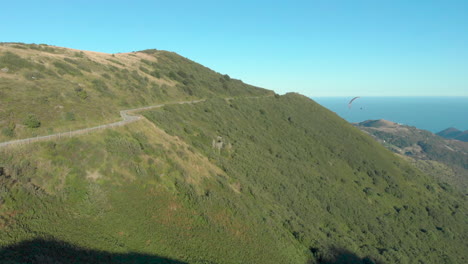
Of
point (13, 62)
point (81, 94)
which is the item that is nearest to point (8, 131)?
point (81, 94)

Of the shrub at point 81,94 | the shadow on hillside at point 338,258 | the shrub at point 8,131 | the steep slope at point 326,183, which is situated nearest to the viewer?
the shrub at point 8,131

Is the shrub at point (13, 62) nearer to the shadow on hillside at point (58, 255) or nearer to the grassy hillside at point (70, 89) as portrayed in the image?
the grassy hillside at point (70, 89)

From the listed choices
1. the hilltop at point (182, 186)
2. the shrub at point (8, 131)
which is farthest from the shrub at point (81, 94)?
the shrub at point (8, 131)

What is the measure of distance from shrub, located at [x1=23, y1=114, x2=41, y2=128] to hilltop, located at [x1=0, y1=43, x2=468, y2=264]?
0.34 feet

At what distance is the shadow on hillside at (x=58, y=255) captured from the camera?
11678 mm

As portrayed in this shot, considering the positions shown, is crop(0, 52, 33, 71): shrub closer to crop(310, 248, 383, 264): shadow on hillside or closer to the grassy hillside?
the grassy hillside

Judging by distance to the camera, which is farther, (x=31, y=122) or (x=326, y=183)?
(x=326, y=183)

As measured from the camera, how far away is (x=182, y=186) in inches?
924

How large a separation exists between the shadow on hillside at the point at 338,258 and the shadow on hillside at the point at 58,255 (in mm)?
15304

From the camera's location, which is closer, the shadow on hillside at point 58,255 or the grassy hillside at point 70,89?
the shadow on hillside at point 58,255

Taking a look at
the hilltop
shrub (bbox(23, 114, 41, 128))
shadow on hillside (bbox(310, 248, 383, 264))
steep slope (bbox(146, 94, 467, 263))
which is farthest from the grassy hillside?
shadow on hillside (bbox(310, 248, 383, 264))

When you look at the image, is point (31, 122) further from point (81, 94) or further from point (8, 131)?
point (81, 94)

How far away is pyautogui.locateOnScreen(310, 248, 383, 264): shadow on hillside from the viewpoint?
2425cm

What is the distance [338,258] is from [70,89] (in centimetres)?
3866
